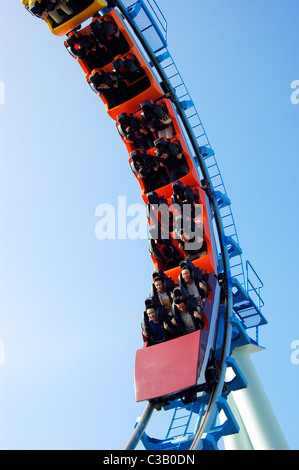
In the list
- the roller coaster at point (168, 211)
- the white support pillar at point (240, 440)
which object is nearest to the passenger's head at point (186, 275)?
the roller coaster at point (168, 211)

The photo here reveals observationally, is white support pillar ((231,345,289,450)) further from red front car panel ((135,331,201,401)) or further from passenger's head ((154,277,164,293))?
red front car panel ((135,331,201,401))

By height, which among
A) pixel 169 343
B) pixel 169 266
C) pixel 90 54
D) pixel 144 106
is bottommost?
pixel 169 343

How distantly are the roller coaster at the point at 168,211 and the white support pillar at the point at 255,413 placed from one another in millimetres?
31

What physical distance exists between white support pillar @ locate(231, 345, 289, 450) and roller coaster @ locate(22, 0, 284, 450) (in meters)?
0.03

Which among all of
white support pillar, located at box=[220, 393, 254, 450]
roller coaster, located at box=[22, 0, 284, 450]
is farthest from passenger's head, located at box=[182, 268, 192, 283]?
white support pillar, located at box=[220, 393, 254, 450]

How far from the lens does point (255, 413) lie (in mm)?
7434

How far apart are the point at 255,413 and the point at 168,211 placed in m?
3.01

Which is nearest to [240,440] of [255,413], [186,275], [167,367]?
[255,413]

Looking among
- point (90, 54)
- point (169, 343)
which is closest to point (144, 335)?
point (169, 343)

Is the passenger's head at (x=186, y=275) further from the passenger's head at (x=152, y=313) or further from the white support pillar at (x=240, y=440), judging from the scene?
the white support pillar at (x=240, y=440)

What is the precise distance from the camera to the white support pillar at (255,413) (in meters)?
7.10
